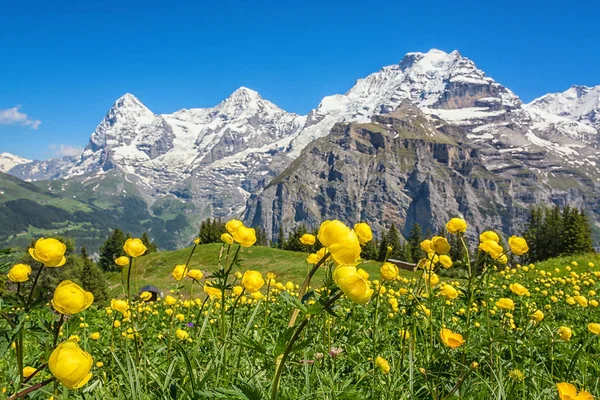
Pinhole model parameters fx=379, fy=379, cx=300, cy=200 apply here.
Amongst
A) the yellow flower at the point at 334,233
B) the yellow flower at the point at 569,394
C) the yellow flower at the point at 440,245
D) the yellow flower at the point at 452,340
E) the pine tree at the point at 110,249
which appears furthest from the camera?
the pine tree at the point at 110,249

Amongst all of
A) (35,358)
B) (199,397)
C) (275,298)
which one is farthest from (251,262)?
(199,397)

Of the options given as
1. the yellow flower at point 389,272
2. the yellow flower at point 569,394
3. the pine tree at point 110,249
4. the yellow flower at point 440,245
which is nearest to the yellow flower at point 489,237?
the yellow flower at point 440,245

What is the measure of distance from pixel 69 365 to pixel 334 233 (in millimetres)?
996

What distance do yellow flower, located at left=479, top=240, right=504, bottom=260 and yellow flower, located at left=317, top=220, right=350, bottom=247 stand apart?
1.64 meters

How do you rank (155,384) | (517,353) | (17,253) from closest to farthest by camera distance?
(17,253) → (155,384) → (517,353)

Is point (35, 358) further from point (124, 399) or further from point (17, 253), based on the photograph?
point (17, 253)

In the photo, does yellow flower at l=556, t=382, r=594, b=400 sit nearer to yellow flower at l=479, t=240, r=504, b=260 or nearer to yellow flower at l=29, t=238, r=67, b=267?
yellow flower at l=479, t=240, r=504, b=260

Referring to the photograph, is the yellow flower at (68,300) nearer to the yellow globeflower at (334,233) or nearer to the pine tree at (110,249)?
the yellow globeflower at (334,233)

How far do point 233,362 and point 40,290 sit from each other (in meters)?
1.23

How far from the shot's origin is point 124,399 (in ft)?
7.11

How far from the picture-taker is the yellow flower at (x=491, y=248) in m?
2.57

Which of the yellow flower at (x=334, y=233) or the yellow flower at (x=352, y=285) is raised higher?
the yellow flower at (x=334, y=233)

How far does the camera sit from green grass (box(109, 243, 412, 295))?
28044 millimetres

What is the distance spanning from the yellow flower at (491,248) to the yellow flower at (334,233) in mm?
1637
